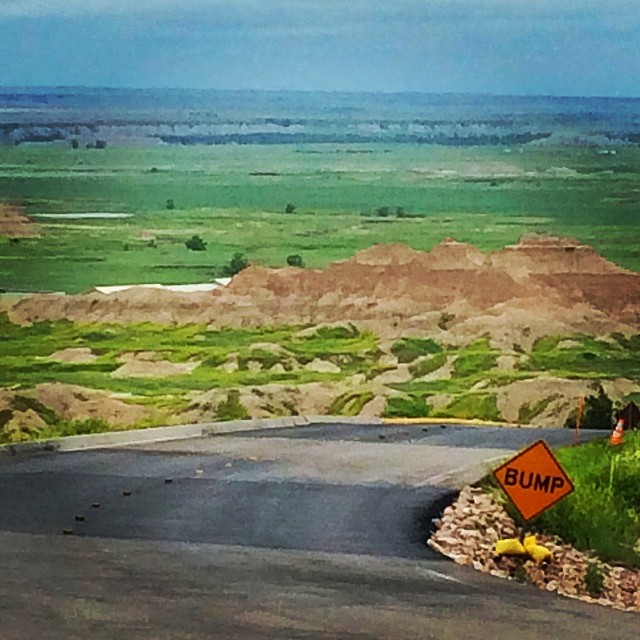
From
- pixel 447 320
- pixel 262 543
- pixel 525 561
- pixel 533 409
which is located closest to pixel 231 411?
pixel 262 543

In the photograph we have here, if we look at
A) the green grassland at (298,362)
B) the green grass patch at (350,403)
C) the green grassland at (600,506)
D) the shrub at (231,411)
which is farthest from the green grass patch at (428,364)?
the shrub at (231,411)

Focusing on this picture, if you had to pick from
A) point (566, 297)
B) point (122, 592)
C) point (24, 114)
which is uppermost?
point (24, 114)

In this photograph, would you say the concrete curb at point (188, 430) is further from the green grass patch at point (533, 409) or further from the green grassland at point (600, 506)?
the green grassland at point (600, 506)

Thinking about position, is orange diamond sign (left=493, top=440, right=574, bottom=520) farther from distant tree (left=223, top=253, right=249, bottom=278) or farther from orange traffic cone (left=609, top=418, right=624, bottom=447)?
distant tree (left=223, top=253, right=249, bottom=278)

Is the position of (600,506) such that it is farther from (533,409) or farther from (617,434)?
(533,409)

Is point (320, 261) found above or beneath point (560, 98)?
beneath

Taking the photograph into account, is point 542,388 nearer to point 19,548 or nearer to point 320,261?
point 320,261

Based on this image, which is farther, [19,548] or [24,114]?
[24,114]

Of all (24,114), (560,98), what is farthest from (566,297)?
(24,114)
